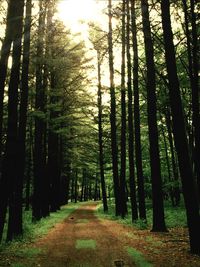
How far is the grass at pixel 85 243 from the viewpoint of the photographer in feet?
35.2

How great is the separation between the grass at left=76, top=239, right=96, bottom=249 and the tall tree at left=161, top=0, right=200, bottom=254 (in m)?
3.33

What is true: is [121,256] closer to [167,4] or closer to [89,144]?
[167,4]

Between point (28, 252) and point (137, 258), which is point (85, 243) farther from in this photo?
point (137, 258)

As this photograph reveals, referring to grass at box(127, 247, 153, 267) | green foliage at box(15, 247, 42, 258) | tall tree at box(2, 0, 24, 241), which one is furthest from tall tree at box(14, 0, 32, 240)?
grass at box(127, 247, 153, 267)

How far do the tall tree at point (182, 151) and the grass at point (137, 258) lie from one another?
5.00 ft

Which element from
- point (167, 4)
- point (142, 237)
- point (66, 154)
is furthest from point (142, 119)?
point (167, 4)

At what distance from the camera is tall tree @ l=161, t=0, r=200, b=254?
8.98 metres

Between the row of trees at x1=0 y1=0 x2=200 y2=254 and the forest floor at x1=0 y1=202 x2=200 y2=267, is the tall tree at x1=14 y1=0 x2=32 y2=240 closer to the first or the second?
the row of trees at x1=0 y1=0 x2=200 y2=254

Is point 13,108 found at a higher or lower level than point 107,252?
higher

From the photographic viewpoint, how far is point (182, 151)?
30.1 feet

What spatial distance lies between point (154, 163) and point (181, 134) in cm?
515

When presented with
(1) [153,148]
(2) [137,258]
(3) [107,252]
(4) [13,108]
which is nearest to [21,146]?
(4) [13,108]

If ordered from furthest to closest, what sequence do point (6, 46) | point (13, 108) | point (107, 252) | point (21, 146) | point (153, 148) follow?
point (153, 148) < point (21, 146) < point (13, 108) < point (6, 46) < point (107, 252)

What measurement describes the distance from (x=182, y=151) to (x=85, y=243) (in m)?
4.93
